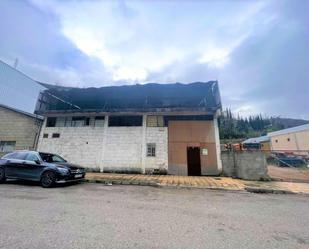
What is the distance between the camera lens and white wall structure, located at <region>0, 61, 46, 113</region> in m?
19.0

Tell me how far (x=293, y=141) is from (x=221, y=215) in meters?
39.9

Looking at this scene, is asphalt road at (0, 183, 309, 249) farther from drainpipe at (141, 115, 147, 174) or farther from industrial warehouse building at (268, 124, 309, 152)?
industrial warehouse building at (268, 124, 309, 152)

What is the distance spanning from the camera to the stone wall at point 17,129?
15.0 meters

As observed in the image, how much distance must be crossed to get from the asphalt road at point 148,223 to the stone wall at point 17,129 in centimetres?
1000

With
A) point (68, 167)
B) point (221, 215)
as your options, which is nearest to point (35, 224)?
point (221, 215)

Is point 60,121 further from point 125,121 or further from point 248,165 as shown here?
point 248,165

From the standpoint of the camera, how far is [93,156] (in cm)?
1419

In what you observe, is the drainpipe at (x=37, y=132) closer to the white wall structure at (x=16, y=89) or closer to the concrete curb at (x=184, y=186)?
the white wall structure at (x=16, y=89)

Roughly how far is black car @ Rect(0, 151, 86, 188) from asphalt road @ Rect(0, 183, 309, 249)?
2.04 m

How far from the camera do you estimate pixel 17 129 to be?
49.6ft

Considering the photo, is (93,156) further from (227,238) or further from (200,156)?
(227,238)

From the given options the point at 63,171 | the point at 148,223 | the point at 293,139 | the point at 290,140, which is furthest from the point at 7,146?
the point at 290,140

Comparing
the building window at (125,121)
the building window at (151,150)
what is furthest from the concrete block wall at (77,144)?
the building window at (151,150)

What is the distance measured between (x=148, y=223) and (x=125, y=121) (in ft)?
35.6
